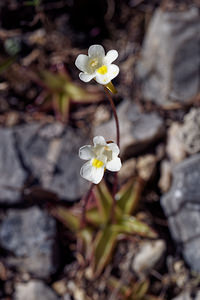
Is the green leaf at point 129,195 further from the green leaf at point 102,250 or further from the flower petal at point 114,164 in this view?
the flower petal at point 114,164

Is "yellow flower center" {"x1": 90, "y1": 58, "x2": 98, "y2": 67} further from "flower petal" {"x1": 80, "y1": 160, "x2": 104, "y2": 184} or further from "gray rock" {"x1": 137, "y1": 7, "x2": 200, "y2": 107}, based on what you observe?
"gray rock" {"x1": 137, "y1": 7, "x2": 200, "y2": 107}

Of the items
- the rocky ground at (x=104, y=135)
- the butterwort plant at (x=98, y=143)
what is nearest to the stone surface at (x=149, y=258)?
the rocky ground at (x=104, y=135)

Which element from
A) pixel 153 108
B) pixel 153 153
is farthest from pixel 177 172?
pixel 153 108

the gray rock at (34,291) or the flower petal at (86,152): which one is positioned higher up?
the flower petal at (86,152)

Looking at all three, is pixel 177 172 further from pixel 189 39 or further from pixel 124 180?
pixel 189 39

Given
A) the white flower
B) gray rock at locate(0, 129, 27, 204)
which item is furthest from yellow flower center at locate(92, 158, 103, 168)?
→ gray rock at locate(0, 129, 27, 204)

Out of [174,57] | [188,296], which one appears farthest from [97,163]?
[174,57]
